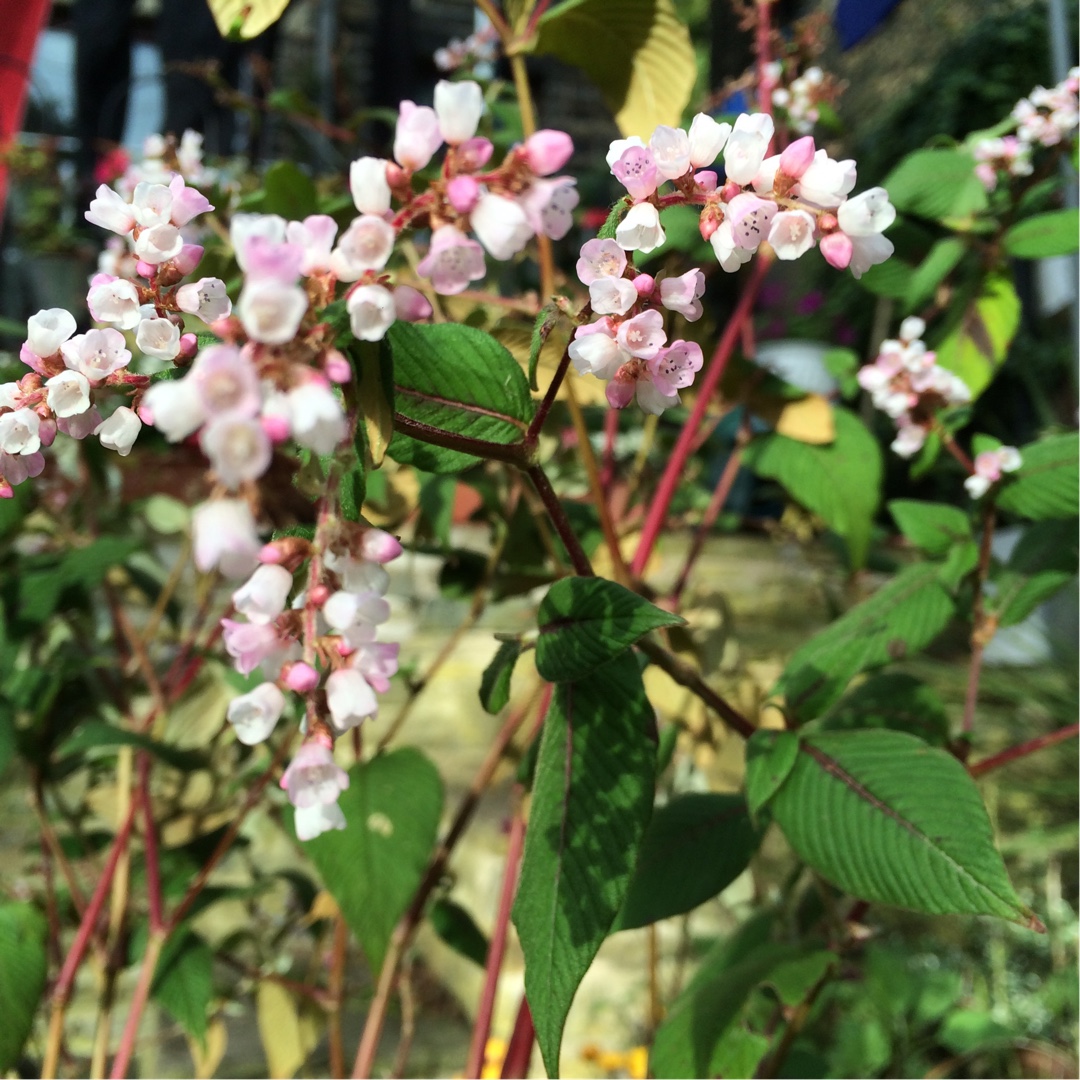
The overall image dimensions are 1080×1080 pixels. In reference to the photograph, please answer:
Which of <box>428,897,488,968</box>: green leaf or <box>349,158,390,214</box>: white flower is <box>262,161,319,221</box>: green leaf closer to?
<box>349,158,390,214</box>: white flower

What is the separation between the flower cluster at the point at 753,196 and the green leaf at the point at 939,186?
0.56m

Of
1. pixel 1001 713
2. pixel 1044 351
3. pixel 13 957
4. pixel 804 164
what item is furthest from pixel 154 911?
pixel 1044 351

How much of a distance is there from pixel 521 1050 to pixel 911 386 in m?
0.54

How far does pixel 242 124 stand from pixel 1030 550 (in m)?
4.30

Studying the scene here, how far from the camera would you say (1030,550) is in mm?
728

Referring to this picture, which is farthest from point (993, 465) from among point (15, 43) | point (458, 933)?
point (15, 43)

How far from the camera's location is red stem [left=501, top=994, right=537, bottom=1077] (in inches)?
21.6

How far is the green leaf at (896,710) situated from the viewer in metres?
0.63

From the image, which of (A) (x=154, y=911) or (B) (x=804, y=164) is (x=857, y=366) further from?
(A) (x=154, y=911)

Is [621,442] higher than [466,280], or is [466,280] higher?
[621,442]

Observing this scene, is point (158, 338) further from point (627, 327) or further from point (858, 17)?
point (858, 17)

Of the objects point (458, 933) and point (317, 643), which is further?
point (458, 933)

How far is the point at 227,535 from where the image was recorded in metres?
0.23

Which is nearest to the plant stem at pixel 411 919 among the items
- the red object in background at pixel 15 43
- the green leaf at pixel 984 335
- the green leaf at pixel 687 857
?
the green leaf at pixel 687 857
